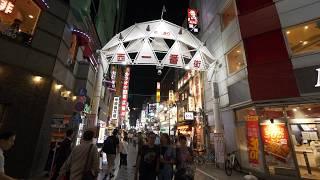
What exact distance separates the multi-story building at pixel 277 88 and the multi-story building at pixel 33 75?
34.7 feet

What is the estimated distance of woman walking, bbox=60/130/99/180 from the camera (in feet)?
14.4

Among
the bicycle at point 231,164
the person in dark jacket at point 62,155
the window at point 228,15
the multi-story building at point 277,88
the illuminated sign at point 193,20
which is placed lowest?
the bicycle at point 231,164

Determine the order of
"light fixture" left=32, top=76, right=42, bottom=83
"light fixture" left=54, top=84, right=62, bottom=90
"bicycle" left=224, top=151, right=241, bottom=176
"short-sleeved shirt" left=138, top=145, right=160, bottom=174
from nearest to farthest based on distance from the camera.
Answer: "short-sleeved shirt" left=138, top=145, right=160, bottom=174
"light fixture" left=32, top=76, right=42, bottom=83
"light fixture" left=54, top=84, right=62, bottom=90
"bicycle" left=224, top=151, right=241, bottom=176

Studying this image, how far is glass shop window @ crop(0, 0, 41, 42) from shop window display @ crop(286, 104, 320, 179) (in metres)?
15.0

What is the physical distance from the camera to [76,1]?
12.1m

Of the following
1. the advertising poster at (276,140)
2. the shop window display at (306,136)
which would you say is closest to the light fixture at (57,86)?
the advertising poster at (276,140)

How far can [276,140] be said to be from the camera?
10.9 m

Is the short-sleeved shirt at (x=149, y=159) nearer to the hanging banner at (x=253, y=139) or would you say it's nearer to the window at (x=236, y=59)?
the hanging banner at (x=253, y=139)

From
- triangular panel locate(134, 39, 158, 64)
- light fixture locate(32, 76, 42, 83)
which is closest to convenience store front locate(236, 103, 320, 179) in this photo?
triangular panel locate(134, 39, 158, 64)

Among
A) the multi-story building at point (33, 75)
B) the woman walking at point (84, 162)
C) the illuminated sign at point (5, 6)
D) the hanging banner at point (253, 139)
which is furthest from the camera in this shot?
the hanging banner at point (253, 139)

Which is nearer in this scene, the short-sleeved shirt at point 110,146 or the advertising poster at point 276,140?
the short-sleeved shirt at point 110,146

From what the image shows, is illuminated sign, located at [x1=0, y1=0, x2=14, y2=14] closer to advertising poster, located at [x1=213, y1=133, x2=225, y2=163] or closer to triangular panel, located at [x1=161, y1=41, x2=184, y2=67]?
triangular panel, located at [x1=161, y1=41, x2=184, y2=67]

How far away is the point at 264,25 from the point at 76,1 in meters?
12.0

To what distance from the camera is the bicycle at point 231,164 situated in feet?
40.1
